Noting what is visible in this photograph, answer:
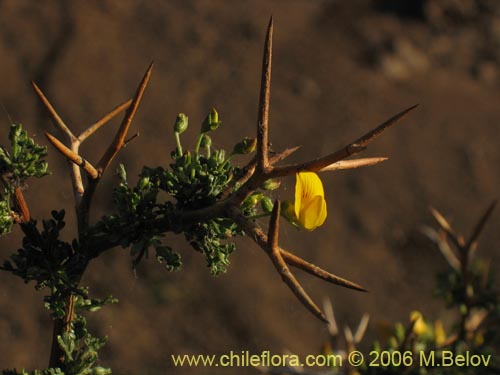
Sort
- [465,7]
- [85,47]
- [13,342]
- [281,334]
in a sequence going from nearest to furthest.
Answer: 1. [13,342]
2. [281,334]
3. [85,47]
4. [465,7]

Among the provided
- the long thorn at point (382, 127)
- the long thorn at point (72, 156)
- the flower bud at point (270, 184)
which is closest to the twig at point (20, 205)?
the long thorn at point (72, 156)

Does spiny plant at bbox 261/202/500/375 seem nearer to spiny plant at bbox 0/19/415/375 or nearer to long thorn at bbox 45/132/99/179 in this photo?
spiny plant at bbox 0/19/415/375

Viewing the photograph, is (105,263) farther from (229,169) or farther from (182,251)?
(229,169)

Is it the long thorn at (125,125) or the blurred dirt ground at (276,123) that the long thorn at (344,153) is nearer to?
the long thorn at (125,125)

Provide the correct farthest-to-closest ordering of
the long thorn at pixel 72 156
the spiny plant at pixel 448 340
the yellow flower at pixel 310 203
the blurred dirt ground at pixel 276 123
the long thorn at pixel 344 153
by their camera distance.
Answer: the blurred dirt ground at pixel 276 123, the spiny plant at pixel 448 340, the yellow flower at pixel 310 203, the long thorn at pixel 72 156, the long thorn at pixel 344 153

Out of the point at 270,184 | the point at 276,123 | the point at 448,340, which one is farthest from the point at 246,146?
the point at 276,123

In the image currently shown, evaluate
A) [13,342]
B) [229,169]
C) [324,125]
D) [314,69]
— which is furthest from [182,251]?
[229,169]

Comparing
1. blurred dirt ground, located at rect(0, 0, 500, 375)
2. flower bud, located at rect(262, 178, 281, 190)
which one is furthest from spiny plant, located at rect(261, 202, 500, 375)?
blurred dirt ground, located at rect(0, 0, 500, 375)
